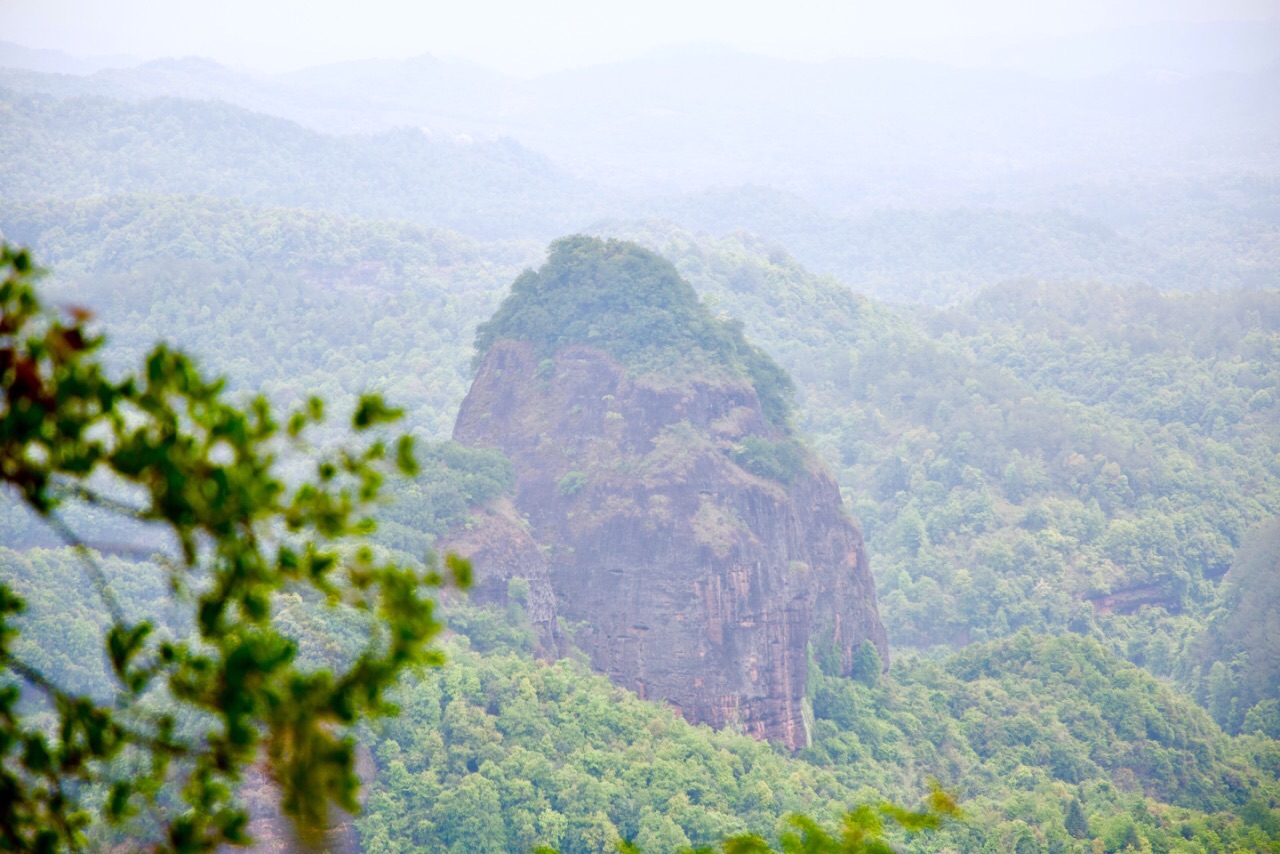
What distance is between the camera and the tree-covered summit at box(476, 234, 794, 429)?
42406mm

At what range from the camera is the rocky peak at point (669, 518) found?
36.5 m

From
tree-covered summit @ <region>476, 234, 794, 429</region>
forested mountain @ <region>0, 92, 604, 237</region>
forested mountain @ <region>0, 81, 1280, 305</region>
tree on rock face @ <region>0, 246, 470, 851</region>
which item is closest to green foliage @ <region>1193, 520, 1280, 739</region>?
tree-covered summit @ <region>476, 234, 794, 429</region>

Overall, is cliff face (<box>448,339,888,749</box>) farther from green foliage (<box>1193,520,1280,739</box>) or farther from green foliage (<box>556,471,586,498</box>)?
green foliage (<box>1193,520,1280,739</box>)

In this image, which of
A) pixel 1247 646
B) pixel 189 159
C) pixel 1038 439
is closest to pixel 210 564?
pixel 1247 646

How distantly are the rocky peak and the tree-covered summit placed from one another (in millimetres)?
93

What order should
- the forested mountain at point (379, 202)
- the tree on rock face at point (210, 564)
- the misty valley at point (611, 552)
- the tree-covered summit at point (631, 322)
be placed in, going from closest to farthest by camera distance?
the tree on rock face at point (210, 564), the misty valley at point (611, 552), the tree-covered summit at point (631, 322), the forested mountain at point (379, 202)

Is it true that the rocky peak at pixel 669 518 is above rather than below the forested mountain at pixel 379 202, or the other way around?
below

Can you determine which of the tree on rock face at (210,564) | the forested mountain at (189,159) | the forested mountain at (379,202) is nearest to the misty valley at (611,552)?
the tree on rock face at (210,564)

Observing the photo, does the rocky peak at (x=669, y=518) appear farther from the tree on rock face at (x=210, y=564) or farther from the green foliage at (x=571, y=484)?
the tree on rock face at (x=210, y=564)

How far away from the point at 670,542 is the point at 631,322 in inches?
349

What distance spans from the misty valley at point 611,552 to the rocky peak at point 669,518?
0.12 m

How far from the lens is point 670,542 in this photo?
3706 cm

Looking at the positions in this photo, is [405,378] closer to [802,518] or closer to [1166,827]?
[802,518]

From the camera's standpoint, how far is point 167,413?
17.9 feet
